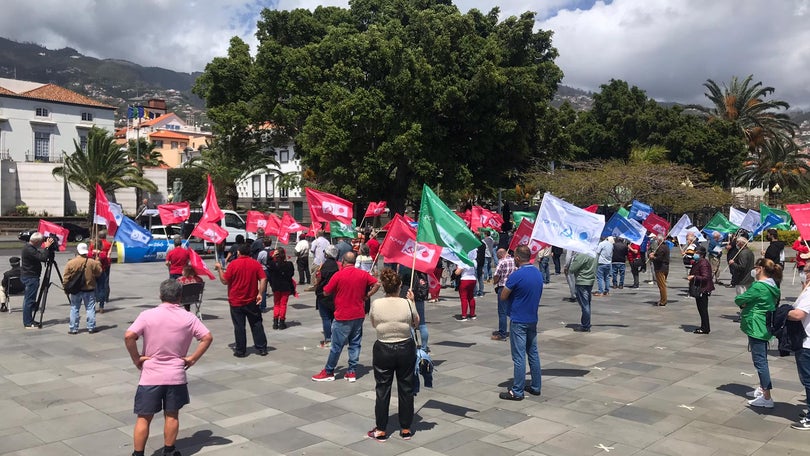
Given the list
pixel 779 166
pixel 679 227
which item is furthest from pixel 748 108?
pixel 679 227

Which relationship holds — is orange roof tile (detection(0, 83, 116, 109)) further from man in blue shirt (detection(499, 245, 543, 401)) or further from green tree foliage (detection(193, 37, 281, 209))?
man in blue shirt (detection(499, 245, 543, 401))

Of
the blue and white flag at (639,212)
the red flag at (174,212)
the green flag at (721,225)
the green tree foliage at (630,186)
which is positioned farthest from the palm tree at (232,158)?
the green flag at (721,225)

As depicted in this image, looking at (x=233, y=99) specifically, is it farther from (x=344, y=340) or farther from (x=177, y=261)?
(x=344, y=340)

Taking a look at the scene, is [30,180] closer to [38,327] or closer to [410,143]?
[410,143]

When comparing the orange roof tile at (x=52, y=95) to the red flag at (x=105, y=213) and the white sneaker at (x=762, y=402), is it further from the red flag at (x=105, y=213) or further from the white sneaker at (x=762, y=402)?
the white sneaker at (x=762, y=402)

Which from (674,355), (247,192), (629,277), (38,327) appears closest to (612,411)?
(674,355)

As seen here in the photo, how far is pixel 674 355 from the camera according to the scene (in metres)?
10.2

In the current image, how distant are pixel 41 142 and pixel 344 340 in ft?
215

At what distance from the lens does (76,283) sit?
36.9ft

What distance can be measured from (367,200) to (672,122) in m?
26.3

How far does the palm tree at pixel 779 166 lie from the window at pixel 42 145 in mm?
61949

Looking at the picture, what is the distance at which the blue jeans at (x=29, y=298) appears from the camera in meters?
11.8

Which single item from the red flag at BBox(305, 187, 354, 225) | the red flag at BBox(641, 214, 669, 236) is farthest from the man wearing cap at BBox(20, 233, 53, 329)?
the red flag at BBox(641, 214, 669, 236)

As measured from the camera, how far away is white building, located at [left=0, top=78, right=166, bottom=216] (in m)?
52.0
